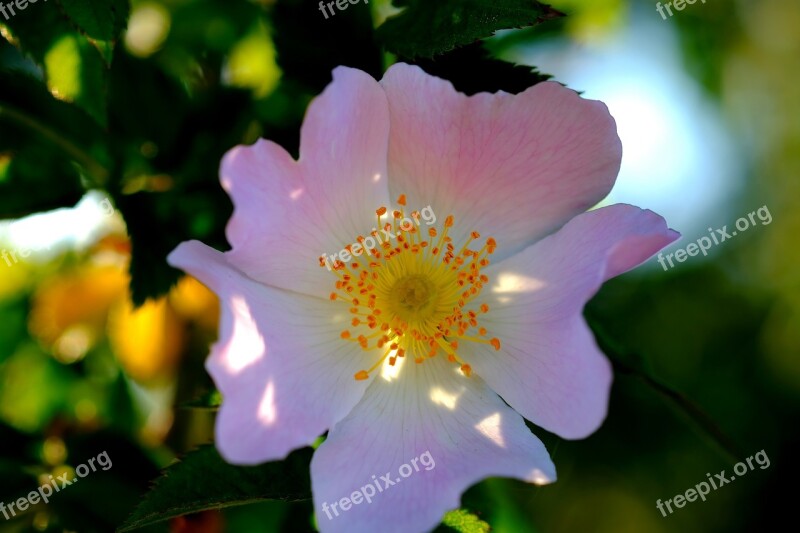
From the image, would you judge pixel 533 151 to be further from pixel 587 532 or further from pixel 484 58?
pixel 587 532

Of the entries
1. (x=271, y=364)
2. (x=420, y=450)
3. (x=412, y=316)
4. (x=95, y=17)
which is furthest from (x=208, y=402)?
(x=95, y=17)

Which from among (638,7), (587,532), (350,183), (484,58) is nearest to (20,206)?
(350,183)

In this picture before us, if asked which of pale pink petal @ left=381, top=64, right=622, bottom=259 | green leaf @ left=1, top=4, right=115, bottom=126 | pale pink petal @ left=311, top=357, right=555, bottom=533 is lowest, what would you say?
pale pink petal @ left=311, top=357, right=555, bottom=533

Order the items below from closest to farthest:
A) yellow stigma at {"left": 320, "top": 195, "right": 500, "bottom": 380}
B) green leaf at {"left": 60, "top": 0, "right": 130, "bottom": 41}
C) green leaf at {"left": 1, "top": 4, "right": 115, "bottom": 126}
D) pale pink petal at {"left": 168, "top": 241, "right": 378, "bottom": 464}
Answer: pale pink petal at {"left": 168, "top": 241, "right": 378, "bottom": 464} → green leaf at {"left": 60, "top": 0, "right": 130, "bottom": 41} → green leaf at {"left": 1, "top": 4, "right": 115, "bottom": 126} → yellow stigma at {"left": 320, "top": 195, "right": 500, "bottom": 380}

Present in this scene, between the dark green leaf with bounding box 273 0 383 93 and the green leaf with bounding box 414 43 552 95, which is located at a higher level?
the dark green leaf with bounding box 273 0 383 93

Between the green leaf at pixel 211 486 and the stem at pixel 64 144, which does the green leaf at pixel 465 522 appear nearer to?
the green leaf at pixel 211 486

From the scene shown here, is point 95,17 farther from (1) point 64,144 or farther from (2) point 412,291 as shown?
(2) point 412,291

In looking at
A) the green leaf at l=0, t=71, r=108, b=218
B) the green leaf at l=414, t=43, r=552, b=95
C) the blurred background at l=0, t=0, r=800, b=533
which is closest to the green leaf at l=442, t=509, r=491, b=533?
the blurred background at l=0, t=0, r=800, b=533

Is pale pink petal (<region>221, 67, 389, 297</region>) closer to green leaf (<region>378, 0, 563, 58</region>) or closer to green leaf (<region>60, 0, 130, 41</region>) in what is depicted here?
green leaf (<region>378, 0, 563, 58</region>)

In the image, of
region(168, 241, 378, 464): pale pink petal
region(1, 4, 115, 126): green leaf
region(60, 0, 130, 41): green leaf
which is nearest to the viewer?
region(168, 241, 378, 464): pale pink petal
